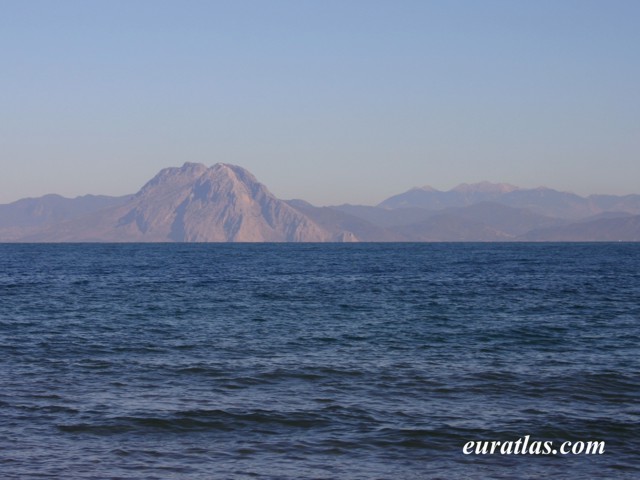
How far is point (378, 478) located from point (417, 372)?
12593mm

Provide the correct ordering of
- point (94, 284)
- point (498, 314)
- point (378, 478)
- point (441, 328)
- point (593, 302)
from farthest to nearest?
point (94, 284)
point (593, 302)
point (498, 314)
point (441, 328)
point (378, 478)

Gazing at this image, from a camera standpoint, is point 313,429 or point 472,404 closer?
point 313,429

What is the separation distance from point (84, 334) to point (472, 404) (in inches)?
941

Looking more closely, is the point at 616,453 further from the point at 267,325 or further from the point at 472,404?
the point at 267,325

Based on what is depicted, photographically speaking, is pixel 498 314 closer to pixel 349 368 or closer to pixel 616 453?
pixel 349 368

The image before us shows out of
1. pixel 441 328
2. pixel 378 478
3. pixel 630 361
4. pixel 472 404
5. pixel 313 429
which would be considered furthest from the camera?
pixel 441 328

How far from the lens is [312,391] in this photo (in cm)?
2867

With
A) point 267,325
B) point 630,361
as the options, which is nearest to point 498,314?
point 267,325

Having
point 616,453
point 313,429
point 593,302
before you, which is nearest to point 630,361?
point 616,453

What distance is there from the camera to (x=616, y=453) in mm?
21812

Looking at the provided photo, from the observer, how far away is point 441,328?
154 ft

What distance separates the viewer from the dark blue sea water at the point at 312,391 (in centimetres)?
2122

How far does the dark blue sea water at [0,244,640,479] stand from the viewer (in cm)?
2122

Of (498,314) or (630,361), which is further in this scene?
(498,314)
